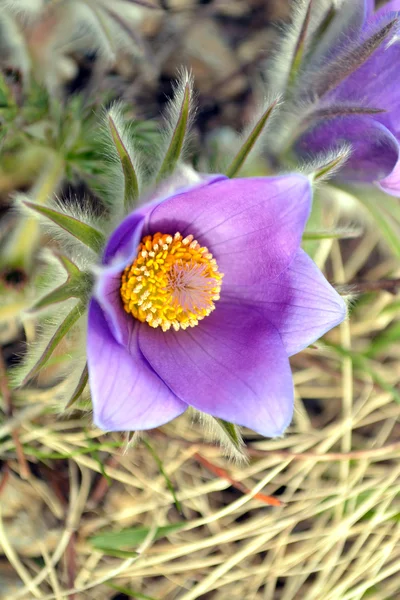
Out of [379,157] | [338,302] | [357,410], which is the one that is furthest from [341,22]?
[357,410]

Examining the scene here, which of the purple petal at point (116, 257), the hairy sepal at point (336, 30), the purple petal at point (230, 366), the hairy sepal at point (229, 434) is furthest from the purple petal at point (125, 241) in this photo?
the hairy sepal at point (336, 30)

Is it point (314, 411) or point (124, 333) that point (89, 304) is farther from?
point (314, 411)

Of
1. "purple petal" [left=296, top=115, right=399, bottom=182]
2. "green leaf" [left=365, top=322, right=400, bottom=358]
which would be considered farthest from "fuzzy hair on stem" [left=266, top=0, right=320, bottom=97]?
"green leaf" [left=365, top=322, right=400, bottom=358]

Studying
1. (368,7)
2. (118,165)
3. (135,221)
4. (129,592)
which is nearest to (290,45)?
(368,7)

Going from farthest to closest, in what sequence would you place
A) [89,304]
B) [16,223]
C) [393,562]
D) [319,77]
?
[393,562] → [16,223] → [319,77] → [89,304]

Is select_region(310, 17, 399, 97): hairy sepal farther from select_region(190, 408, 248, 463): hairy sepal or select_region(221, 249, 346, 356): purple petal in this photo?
select_region(190, 408, 248, 463): hairy sepal

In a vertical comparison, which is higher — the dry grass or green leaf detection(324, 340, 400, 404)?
green leaf detection(324, 340, 400, 404)

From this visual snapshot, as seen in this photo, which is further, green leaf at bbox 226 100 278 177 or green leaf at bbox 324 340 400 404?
green leaf at bbox 324 340 400 404

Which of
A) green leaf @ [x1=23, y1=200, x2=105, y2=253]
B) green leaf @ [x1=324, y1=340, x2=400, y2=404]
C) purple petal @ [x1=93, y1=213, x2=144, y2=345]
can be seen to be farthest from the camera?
green leaf @ [x1=324, y1=340, x2=400, y2=404]
